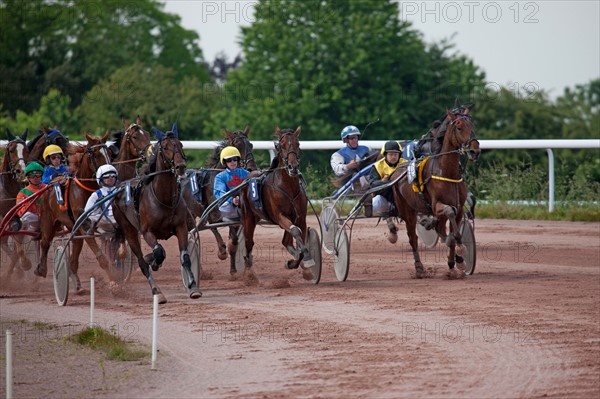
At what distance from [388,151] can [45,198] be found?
3921 mm

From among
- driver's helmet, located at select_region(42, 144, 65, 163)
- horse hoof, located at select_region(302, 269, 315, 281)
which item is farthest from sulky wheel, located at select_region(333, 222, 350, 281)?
driver's helmet, located at select_region(42, 144, 65, 163)

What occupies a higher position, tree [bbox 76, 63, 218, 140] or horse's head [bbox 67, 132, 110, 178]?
tree [bbox 76, 63, 218, 140]

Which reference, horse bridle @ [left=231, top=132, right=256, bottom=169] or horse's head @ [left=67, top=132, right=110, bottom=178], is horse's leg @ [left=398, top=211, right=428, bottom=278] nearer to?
horse bridle @ [left=231, top=132, right=256, bottom=169]

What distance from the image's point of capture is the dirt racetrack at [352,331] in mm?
8617

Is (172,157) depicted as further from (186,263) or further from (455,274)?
(455,274)

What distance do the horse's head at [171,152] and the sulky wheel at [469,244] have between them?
336 cm

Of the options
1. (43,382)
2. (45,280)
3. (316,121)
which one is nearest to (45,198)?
(45,280)

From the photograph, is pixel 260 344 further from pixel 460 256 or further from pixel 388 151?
pixel 388 151

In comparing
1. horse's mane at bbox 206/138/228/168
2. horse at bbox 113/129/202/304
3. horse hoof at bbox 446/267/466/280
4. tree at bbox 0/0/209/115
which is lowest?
horse hoof at bbox 446/267/466/280

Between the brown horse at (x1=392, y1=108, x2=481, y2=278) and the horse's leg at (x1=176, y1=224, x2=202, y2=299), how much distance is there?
274 cm

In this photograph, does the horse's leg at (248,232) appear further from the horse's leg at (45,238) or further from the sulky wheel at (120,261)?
the horse's leg at (45,238)

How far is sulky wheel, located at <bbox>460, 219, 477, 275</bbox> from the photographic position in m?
13.9

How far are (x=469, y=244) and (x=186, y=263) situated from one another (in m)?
3.30

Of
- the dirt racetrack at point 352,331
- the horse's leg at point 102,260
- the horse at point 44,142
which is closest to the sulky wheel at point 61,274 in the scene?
the dirt racetrack at point 352,331
